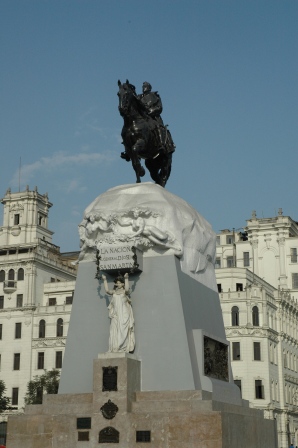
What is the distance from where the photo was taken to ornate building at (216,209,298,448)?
6378cm

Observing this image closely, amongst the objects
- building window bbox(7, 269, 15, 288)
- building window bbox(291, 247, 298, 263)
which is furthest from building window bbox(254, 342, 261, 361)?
building window bbox(7, 269, 15, 288)

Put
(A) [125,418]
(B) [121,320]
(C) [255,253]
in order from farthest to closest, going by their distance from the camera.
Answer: (C) [255,253]
(B) [121,320]
(A) [125,418]

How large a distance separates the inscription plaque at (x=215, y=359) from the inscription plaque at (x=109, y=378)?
8.63 feet

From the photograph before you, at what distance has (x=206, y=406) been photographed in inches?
682

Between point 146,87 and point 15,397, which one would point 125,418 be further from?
point 15,397

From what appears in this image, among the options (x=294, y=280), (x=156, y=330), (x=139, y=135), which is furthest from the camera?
(x=294, y=280)

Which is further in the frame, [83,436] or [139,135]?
[139,135]

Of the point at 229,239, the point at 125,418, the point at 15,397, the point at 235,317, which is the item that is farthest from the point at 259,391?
the point at 125,418

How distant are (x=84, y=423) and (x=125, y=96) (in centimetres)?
871

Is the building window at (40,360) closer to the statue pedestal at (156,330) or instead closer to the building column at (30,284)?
the building column at (30,284)

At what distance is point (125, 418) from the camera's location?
1750cm

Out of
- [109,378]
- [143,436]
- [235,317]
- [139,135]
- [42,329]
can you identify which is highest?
[235,317]

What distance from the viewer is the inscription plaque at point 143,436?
17266 mm

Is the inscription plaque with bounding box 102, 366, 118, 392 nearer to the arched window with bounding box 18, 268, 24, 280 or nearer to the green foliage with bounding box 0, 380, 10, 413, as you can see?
the green foliage with bounding box 0, 380, 10, 413
